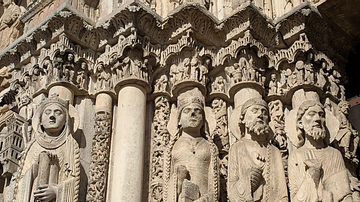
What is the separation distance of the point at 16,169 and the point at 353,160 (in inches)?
158

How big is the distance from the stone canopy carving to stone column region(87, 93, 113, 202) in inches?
0.5

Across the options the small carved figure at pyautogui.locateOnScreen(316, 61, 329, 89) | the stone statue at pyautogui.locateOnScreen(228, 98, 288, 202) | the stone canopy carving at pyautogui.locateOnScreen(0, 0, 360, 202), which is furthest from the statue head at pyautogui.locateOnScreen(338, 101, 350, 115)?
the stone statue at pyautogui.locateOnScreen(228, 98, 288, 202)

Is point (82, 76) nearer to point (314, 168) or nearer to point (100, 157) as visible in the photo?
point (100, 157)

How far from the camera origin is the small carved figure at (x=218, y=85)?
8180 millimetres

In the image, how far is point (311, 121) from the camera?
284 inches

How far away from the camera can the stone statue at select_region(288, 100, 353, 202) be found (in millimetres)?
6789

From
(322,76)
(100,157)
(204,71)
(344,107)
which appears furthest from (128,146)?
(344,107)

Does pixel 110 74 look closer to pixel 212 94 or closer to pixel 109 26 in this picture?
pixel 109 26

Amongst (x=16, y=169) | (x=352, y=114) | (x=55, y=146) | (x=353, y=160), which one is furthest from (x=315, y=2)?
(x=16, y=169)

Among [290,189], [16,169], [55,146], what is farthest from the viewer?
[16,169]

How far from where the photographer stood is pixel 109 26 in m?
8.30

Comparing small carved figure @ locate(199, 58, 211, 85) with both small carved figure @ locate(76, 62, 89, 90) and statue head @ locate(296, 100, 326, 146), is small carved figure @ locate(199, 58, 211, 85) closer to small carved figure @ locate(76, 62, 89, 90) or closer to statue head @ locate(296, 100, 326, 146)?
statue head @ locate(296, 100, 326, 146)

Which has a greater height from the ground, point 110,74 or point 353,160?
point 110,74

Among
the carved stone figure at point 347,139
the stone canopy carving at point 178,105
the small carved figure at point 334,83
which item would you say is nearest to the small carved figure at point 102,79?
the stone canopy carving at point 178,105
